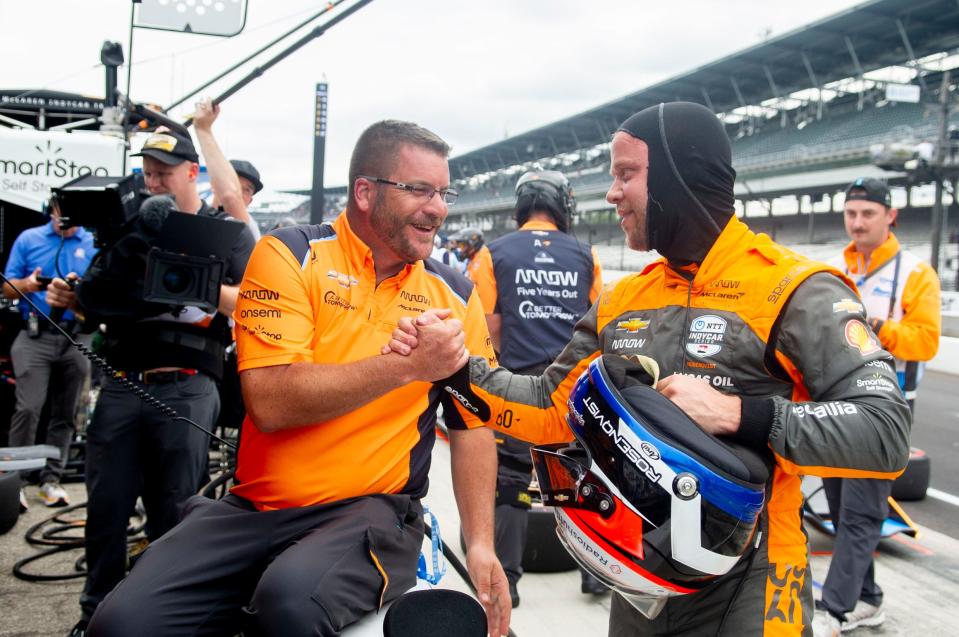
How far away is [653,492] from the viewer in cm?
165

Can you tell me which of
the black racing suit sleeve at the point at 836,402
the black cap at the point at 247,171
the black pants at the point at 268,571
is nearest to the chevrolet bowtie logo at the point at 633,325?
the black racing suit sleeve at the point at 836,402

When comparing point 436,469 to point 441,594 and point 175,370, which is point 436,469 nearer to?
point 175,370

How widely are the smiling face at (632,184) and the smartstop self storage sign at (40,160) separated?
633 centimetres

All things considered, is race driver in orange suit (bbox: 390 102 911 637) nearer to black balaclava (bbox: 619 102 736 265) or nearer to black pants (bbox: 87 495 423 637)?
black balaclava (bbox: 619 102 736 265)

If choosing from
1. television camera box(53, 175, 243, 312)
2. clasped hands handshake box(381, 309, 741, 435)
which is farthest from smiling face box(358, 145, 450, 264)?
television camera box(53, 175, 243, 312)

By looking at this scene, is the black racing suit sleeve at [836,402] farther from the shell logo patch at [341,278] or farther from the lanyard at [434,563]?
the shell logo patch at [341,278]

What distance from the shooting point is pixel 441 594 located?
68.7 inches

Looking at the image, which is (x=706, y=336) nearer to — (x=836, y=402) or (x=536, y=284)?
(x=836, y=402)

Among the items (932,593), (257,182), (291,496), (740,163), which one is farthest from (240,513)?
(740,163)

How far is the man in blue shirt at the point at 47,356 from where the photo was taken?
207 inches

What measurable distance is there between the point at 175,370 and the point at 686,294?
2.29 m

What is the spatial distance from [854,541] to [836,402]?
89.8 inches

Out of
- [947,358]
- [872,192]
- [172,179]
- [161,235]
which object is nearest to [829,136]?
[947,358]

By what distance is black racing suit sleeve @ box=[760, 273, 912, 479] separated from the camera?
1610mm
